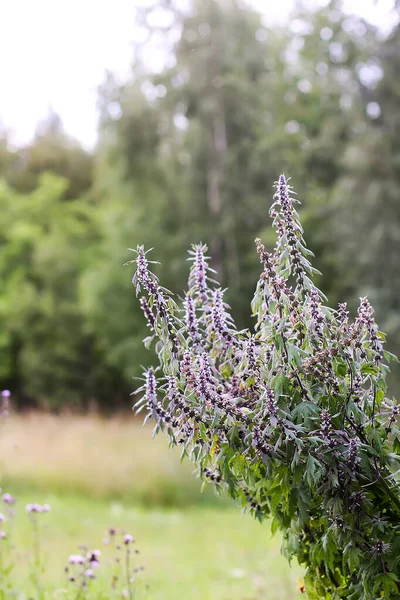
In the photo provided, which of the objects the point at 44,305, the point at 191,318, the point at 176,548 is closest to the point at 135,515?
the point at 176,548

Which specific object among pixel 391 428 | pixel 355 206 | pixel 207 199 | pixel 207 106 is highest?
pixel 207 106

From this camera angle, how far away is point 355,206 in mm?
11977

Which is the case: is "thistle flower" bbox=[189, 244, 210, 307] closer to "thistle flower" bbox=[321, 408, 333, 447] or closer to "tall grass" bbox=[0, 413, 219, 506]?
"thistle flower" bbox=[321, 408, 333, 447]

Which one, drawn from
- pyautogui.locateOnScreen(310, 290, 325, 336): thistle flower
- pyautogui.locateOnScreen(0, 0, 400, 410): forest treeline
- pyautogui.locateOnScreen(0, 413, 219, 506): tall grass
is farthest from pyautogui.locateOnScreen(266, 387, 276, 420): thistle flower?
pyautogui.locateOnScreen(0, 0, 400, 410): forest treeline

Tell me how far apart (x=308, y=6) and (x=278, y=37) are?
0.82 meters

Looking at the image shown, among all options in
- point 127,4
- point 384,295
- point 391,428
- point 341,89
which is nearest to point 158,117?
point 127,4

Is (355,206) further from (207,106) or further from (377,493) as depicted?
(377,493)

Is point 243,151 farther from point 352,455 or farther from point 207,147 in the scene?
point 352,455

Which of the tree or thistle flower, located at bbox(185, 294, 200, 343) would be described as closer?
thistle flower, located at bbox(185, 294, 200, 343)

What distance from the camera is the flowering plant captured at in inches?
77.2

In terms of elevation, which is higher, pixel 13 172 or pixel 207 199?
pixel 13 172

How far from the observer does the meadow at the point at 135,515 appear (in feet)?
16.4

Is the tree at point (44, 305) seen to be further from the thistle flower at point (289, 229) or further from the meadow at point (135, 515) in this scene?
the thistle flower at point (289, 229)

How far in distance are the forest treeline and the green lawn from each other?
482 cm
